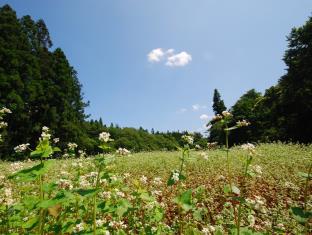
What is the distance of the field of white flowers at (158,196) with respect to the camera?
2.89 meters

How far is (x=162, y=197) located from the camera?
859cm

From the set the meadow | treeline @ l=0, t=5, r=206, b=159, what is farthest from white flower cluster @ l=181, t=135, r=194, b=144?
treeline @ l=0, t=5, r=206, b=159

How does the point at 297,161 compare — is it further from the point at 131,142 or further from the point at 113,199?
the point at 131,142

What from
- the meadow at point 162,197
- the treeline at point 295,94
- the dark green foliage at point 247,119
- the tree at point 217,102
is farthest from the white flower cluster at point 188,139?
the tree at point 217,102

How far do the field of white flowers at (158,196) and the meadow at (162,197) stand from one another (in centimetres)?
1

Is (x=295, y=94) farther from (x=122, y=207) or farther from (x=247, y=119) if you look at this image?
(x=122, y=207)

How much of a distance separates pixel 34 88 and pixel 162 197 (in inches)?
1113

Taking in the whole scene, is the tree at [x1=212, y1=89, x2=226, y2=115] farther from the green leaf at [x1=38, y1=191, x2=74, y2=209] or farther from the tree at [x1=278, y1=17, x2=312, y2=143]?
the green leaf at [x1=38, y1=191, x2=74, y2=209]

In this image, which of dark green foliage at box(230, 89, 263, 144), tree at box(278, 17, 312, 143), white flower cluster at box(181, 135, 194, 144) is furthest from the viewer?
dark green foliage at box(230, 89, 263, 144)

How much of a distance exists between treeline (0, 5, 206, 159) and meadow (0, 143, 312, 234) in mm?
16316

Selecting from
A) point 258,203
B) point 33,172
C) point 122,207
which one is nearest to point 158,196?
point 122,207

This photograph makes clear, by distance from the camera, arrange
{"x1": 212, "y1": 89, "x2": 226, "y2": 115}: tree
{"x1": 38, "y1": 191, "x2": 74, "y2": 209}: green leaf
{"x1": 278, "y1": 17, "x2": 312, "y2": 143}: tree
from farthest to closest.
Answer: {"x1": 212, "y1": 89, "x2": 226, "y2": 115}: tree < {"x1": 278, "y1": 17, "x2": 312, "y2": 143}: tree < {"x1": 38, "y1": 191, "x2": 74, "y2": 209}: green leaf

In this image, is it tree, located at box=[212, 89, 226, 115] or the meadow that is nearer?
the meadow

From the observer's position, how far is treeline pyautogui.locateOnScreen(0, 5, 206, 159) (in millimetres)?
30094
